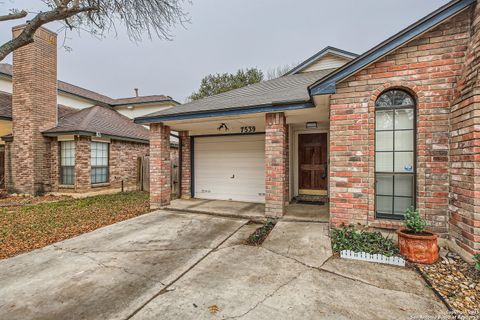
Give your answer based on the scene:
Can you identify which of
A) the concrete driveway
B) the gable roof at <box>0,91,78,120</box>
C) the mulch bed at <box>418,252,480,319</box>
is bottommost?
the concrete driveway

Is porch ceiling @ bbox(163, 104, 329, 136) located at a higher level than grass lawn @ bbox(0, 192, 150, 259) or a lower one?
higher

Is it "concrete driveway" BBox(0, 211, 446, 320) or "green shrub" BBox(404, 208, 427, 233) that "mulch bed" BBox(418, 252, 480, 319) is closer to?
"concrete driveway" BBox(0, 211, 446, 320)

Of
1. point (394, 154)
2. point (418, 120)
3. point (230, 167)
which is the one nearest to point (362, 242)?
point (394, 154)

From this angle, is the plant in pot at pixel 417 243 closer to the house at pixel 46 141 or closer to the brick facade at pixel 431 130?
the brick facade at pixel 431 130

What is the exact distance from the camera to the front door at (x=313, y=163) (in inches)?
282

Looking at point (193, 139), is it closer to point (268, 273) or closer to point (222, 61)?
point (268, 273)

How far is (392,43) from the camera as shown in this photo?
3936mm

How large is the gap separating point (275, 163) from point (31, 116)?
10.4 meters

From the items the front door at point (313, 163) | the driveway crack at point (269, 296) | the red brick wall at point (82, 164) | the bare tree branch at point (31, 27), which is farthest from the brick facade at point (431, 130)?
the red brick wall at point (82, 164)

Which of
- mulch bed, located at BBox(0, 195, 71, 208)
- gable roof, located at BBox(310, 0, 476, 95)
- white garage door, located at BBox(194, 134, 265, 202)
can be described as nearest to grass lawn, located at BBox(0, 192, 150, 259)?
mulch bed, located at BBox(0, 195, 71, 208)

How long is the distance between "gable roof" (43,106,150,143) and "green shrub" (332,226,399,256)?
386 inches

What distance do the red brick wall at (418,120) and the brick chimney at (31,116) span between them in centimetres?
1144

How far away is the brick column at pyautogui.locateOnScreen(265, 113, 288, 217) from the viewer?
5426 millimetres

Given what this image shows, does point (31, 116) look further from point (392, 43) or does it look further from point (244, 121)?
point (392, 43)
